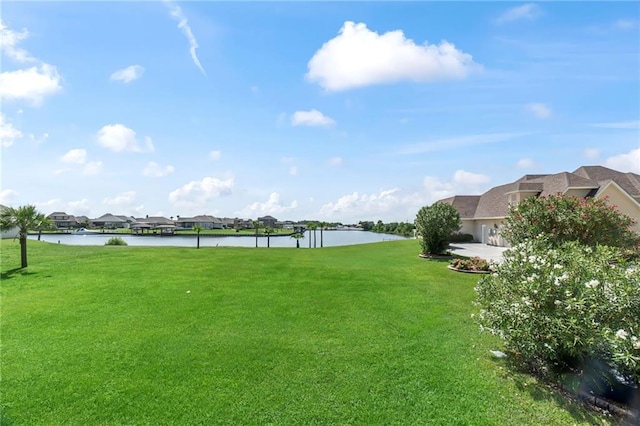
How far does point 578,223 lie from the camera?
10.0m

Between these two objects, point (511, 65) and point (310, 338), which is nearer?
point (310, 338)

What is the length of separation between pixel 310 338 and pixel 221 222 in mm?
117138

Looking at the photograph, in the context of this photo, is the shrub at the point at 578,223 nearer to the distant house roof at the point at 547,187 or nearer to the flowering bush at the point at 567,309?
the flowering bush at the point at 567,309

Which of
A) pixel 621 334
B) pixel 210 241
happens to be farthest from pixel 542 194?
pixel 210 241

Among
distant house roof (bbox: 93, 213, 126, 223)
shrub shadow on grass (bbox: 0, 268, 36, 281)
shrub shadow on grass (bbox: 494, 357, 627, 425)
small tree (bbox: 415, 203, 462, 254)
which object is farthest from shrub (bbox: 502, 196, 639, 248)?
distant house roof (bbox: 93, 213, 126, 223)

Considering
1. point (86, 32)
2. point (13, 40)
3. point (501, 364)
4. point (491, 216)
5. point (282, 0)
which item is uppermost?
point (282, 0)

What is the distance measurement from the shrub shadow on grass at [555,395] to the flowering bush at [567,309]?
279 millimetres

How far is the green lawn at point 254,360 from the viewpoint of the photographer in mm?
3982

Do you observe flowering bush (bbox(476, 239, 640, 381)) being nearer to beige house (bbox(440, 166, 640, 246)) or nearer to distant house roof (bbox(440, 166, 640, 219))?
beige house (bbox(440, 166, 640, 246))

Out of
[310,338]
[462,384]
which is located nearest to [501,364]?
[462,384]

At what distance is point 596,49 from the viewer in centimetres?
988

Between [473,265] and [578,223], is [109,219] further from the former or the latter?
[578,223]

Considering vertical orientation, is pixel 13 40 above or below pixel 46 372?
above

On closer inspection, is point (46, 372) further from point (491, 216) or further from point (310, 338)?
point (491, 216)
